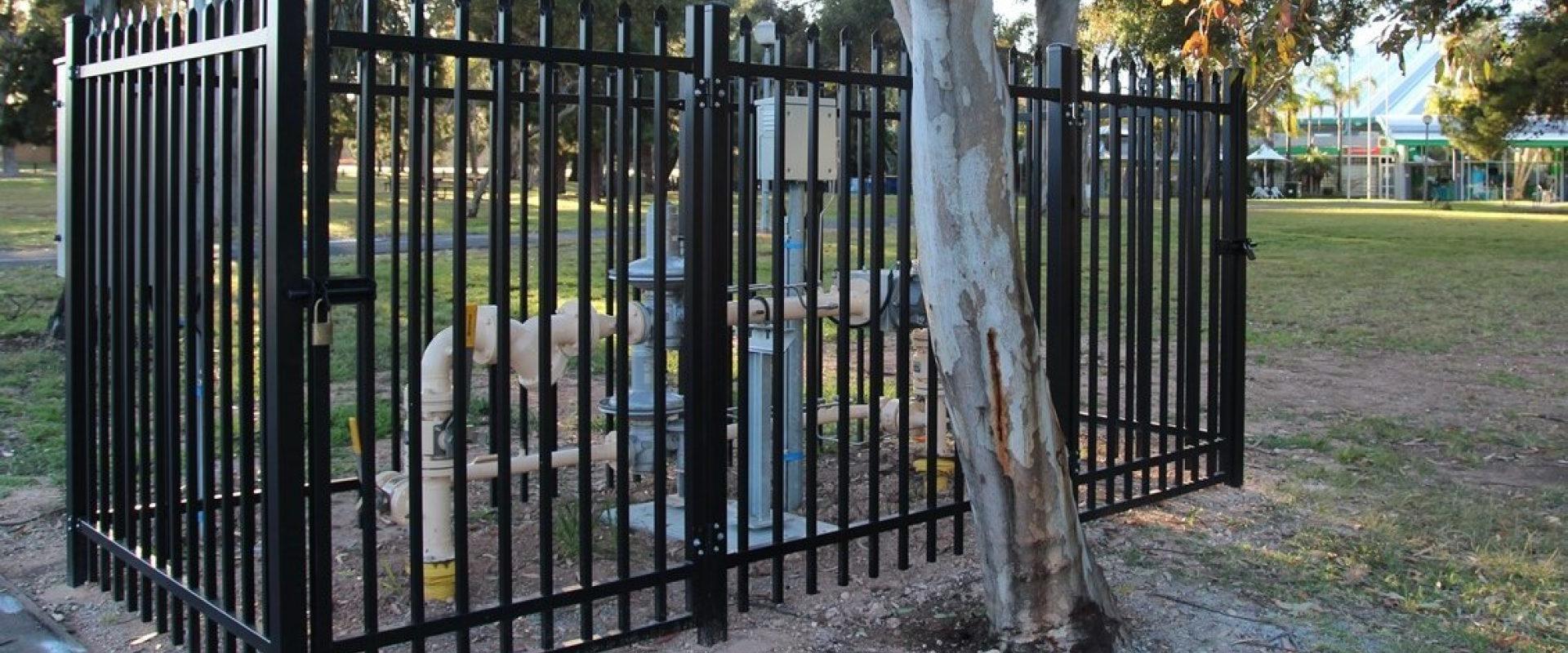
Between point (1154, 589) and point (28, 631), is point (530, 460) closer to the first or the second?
point (28, 631)

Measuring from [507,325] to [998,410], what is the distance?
57.8 inches

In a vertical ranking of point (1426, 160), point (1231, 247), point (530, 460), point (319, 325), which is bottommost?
point (530, 460)

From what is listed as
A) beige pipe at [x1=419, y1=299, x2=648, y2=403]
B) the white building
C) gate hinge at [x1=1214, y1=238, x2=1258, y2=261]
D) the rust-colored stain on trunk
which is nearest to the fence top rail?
beige pipe at [x1=419, y1=299, x2=648, y2=403]

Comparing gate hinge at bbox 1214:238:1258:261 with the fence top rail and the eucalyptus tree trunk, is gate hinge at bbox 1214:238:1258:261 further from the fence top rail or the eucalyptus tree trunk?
the fence top rail

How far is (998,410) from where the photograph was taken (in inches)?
174

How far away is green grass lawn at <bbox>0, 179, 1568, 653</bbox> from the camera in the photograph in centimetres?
506

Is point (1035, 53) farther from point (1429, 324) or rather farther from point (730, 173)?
point (1429, 324)

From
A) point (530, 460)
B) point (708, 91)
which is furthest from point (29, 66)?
point (708, 91)

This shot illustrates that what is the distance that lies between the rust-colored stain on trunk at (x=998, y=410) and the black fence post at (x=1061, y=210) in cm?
131

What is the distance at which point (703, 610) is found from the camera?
15.2 ft

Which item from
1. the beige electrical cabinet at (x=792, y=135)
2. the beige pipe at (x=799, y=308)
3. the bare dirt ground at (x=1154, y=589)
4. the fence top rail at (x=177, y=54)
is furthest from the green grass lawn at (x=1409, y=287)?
the fence top rail at (x=177, y=54)

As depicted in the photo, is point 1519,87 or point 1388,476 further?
point 1519,87

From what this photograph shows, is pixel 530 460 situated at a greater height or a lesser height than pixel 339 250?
lesser

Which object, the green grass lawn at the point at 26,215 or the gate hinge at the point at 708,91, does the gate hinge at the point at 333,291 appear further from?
the green grass lawn at the point at 26,215
